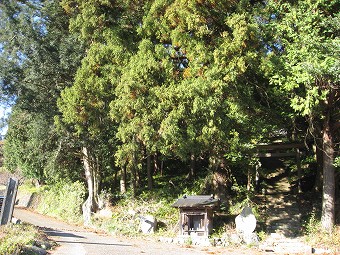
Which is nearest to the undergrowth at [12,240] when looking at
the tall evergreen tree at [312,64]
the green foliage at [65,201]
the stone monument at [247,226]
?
the stone monument at [247,226]

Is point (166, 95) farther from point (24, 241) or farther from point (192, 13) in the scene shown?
point (24, 241)

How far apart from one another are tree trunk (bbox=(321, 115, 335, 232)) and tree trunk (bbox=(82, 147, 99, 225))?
438 inches

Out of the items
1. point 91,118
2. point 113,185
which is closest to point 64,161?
point 113,185

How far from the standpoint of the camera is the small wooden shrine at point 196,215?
13789 millimetres

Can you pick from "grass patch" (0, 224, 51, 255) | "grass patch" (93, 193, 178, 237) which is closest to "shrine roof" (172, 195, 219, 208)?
"grass patch" (93, 193, 178, 237)

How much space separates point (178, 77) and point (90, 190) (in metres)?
9.13

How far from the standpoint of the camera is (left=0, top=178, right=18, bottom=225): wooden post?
34.5ft

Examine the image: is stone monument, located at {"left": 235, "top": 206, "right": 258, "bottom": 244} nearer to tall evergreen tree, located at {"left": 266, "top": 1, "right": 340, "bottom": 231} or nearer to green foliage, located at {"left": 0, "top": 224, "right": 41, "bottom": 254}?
tall evergreen tree, located at {"left": 266, "top": 1, "right": 340, "bottom": 231}

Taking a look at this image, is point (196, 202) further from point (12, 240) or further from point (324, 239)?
point (12, 240)

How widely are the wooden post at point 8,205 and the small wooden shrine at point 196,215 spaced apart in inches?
233

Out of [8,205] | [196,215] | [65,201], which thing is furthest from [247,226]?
[65,201]

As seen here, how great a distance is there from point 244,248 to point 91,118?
8.18m

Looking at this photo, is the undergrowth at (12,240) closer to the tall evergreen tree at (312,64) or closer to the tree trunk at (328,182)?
the tall evergreen tree at (312,64)

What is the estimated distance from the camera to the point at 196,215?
14125mm
